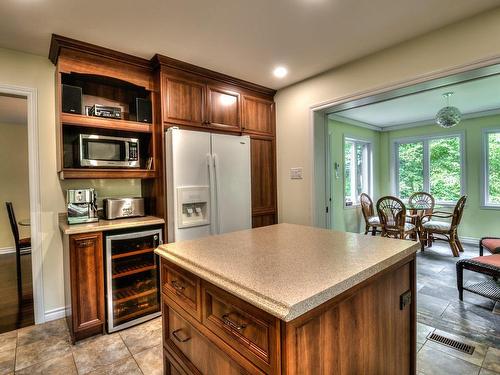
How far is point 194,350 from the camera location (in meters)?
1.19

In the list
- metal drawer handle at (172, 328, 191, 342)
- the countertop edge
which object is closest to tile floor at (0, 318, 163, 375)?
metal drawer handle at (172, 328, 191, 342)

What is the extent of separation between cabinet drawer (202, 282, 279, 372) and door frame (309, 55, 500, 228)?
7.41 feet

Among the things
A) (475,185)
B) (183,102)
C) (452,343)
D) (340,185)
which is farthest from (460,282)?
(183,102)

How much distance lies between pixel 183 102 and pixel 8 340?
254cm

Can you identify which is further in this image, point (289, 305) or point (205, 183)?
point (205, 183)

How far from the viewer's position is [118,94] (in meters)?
2.85

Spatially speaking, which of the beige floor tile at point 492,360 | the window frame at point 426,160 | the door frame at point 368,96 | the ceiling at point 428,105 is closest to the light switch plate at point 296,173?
the door frame at point 368,96

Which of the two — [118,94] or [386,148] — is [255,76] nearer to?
[118,94]

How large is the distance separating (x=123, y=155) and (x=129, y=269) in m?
1.07

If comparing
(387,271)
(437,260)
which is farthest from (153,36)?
(437,260)

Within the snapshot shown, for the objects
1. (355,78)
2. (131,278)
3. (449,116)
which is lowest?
(131,278)

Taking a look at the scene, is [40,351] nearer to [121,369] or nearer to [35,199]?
[121,369]

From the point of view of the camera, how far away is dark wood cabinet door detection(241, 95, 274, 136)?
3.27 meters

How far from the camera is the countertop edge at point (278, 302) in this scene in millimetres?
754
